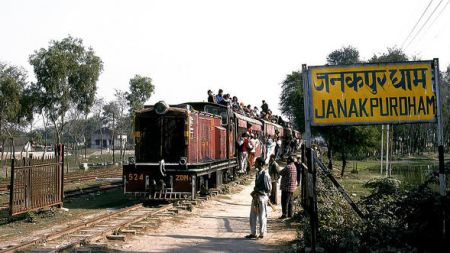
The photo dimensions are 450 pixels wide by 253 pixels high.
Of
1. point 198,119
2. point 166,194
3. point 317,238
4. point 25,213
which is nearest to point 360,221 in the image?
point 317,238

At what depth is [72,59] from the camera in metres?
33.0

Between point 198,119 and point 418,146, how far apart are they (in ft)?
213

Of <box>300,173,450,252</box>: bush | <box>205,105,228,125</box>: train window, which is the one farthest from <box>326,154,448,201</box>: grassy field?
<box>300,173,450,252</box>: bush

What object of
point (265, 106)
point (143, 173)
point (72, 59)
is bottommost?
point (143, 173)

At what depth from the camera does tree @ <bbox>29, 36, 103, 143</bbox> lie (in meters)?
32.0

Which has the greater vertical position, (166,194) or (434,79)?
(434,79)

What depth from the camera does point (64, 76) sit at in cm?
3278

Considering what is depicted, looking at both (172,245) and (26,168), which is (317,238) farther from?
(26,168)

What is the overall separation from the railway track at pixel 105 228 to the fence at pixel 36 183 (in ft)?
6.79

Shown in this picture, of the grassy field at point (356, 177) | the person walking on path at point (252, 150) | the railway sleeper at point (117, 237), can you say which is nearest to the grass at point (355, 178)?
the grassy field at point (356, 177)

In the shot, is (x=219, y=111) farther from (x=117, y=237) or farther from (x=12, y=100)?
(x=12, y=100)

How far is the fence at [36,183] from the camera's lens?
41.3ft

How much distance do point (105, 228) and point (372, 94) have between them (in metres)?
6.83

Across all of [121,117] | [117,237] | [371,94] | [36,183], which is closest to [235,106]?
[36,183]
